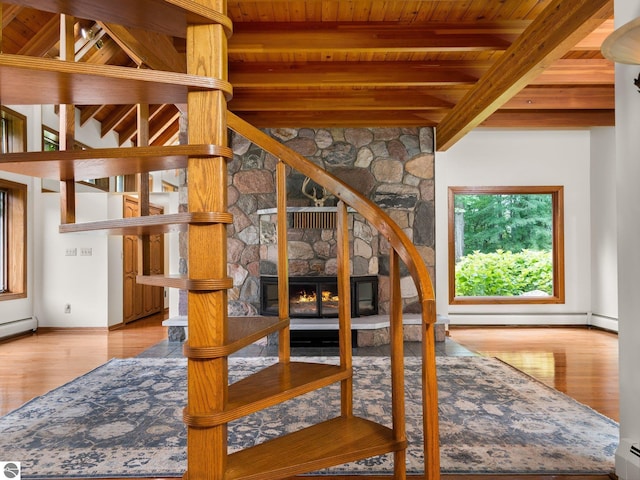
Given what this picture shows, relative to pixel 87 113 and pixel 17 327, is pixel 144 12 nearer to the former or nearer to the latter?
pixel 17 327

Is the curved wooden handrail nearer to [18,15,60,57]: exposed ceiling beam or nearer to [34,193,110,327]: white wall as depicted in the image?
[18,15,60,57]: exposed ceiling beam

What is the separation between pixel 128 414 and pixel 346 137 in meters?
3.94

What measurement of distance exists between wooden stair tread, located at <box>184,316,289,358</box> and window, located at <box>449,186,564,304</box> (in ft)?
17.0

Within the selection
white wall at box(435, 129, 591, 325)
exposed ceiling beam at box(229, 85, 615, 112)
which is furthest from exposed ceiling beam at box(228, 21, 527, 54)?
white wall at box(435, 129, 591, 325)

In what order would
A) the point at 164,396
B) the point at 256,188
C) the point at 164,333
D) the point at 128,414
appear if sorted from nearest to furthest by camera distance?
1. the point at 128,414
2. the point at 164,396
3. the point at 256,188
4. the point at 164,333

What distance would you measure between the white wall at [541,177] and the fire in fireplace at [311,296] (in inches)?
78.4

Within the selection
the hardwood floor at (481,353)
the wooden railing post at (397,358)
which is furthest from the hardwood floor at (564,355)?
the wooden railing post at (397,358)

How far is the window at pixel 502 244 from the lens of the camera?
6.80 metres

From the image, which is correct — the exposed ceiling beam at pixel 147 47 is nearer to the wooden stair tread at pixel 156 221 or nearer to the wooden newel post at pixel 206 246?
the wooden stair tread at pixel 156 221

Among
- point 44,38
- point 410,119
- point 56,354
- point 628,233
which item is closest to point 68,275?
point 56,354

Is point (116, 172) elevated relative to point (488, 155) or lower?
lower

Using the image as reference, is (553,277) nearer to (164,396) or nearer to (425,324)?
(164,396)

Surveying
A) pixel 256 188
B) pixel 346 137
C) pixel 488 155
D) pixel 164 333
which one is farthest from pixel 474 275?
pixel 164 333

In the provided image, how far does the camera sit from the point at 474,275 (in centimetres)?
689
